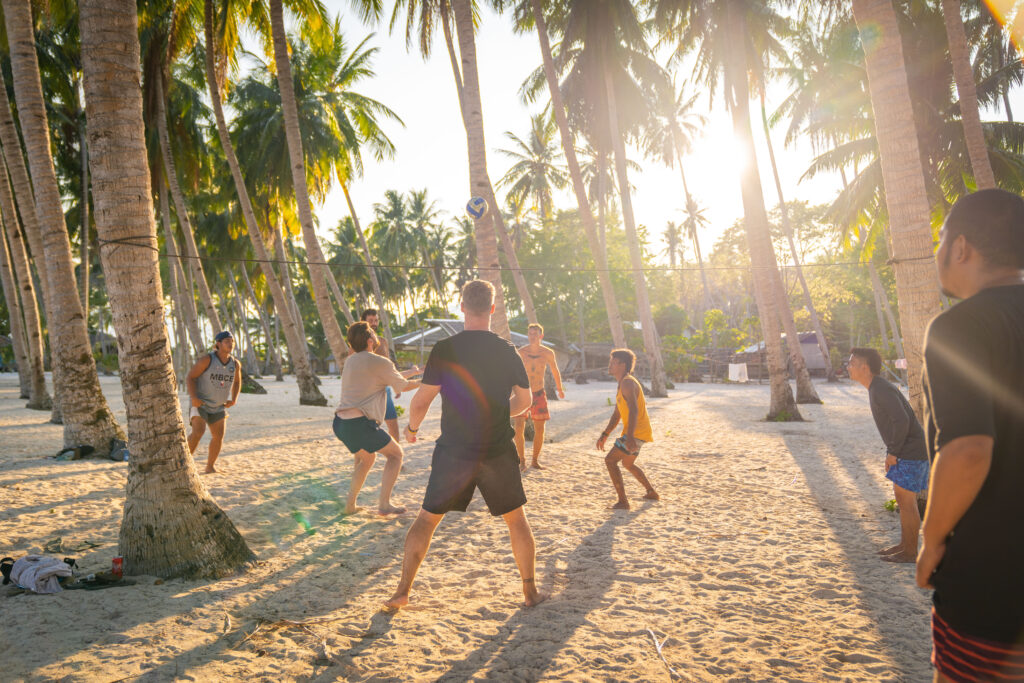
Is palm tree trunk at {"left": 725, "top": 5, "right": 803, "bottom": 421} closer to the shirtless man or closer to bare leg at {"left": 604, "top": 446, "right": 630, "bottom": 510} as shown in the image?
the shirtless man

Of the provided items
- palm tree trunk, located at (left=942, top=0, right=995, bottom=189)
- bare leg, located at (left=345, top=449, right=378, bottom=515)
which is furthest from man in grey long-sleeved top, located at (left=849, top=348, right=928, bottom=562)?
palm tree trunk, located at (left=942, top=0, right=995, bottom=189)

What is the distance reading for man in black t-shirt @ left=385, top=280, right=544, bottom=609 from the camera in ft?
10.6

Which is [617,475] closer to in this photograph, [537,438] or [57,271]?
[537,438]

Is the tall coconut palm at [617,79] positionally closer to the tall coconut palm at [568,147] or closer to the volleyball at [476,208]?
the tall coconut palm at [568,147]

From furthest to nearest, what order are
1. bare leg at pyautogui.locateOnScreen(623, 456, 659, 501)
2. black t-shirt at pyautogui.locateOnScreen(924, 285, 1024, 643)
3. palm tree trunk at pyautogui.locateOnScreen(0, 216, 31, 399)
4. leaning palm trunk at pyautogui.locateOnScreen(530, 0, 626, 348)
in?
leaning palm trunk at pyautogui.locateOnScreen(530, 0, 626, 348), palm tree trunk at pyautogui.locateOnScreen(0, 216, 31, 399), bare leg at pyautogui.locateOnScreen(623, 456, 659, 501), black t-shirt at pyautogui.locateOnScreen(924, 285, 1024, 643)

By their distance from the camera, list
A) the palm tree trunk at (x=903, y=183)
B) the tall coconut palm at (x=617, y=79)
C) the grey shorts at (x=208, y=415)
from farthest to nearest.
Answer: the tall coconut palm at (x=617, y=79), the grey shorts at (x=208, y=415), the palm tree trunk at (x=903, y=183)

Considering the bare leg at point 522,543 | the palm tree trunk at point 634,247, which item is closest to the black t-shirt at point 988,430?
the bare leg at point 522,543

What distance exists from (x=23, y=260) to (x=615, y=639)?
546 inches

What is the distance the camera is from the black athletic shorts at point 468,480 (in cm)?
323

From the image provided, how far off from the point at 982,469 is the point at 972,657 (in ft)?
1.55

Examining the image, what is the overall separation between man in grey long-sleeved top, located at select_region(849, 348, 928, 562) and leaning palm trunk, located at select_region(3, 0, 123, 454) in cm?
882

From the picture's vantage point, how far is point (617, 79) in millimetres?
19469

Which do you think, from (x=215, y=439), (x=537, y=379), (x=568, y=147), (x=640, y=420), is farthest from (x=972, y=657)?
(x=568, y=147)

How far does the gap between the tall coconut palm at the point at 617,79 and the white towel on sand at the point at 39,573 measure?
47.0 feet
